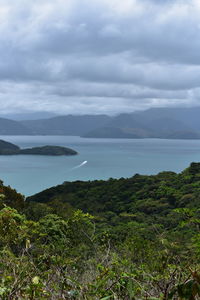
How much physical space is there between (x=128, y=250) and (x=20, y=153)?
109 m

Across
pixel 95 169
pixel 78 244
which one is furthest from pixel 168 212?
pixel 95 169

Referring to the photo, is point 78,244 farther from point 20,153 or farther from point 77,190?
point 20,153

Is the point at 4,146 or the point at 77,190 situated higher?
the point at 4,146

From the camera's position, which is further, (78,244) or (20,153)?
(20,153)

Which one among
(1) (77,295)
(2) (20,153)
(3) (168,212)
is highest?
(2) (20,153)

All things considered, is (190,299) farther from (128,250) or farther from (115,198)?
A: (115,198)

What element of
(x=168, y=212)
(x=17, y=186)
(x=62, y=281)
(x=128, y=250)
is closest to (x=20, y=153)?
(x=17, y=186)

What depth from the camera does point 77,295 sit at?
2.26m

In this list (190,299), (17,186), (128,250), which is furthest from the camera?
(17,186)

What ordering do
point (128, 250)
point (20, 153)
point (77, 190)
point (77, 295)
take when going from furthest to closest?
point (20, 153) < point (77, 190) < point (128, 250) < point (77, 295)

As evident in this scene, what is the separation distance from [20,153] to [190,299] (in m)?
117

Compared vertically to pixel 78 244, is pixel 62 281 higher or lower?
higher

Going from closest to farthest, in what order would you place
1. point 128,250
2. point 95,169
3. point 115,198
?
point 128,250
point 115,198
point 95,169

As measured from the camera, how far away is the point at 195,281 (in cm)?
153
